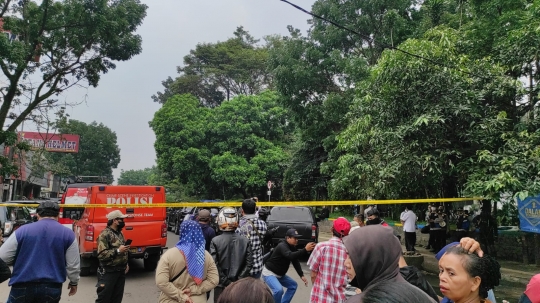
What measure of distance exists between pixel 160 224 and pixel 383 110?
6071 millimetres

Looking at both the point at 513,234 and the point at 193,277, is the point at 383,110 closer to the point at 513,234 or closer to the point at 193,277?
the point at 513,234

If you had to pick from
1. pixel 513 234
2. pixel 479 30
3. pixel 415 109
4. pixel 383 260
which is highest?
pixel 479 30

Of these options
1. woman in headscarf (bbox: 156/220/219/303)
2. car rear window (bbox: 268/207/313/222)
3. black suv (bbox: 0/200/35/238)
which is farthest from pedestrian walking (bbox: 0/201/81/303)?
black suv (bbox: 0/200/35/238)

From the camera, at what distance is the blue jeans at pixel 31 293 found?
13.8 feet

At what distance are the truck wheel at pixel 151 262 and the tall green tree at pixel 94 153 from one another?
161 ft

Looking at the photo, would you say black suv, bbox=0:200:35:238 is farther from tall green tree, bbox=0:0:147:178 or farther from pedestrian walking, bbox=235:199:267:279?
pedestrian walking, bbox=235:199:267:279

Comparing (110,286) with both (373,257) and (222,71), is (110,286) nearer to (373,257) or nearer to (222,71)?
(373,257)

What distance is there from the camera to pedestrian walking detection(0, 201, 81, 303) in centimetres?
421

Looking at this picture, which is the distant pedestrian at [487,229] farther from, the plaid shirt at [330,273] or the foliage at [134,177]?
the foliage at [134,177]

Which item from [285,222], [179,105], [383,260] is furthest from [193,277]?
[179,105]

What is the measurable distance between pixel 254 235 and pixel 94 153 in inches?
2339

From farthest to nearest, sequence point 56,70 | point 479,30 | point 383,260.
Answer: point 56,70 < point 479,30 < point 383,260

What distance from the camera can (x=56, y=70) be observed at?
15.8 meters

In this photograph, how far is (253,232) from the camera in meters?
5.14
